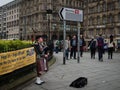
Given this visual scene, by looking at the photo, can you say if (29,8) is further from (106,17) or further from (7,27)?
(106,17)

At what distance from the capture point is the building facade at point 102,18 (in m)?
60.2

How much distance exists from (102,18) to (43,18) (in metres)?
25.3

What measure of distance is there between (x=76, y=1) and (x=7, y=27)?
135ft

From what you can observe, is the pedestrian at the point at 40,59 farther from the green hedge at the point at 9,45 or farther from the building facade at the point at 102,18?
the building facade at the point at 102,18

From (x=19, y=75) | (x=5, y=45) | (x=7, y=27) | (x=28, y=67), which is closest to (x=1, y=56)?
(x=5, y=45)

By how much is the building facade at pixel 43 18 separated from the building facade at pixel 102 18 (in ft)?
44.2

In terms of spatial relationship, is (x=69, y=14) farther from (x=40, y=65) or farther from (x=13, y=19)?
(x=13, y=19)

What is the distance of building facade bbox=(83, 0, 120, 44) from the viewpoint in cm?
6022

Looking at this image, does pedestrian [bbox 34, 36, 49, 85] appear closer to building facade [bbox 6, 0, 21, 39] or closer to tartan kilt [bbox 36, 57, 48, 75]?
tartan kilt [bbox 36, 57, 48, 75]

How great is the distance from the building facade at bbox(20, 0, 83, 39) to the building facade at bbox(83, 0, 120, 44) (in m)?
13.5

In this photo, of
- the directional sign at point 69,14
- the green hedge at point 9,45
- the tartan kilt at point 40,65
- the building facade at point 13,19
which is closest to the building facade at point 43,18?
the building facade at point 13,19

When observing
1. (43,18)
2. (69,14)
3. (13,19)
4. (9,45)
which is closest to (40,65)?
(9,45)

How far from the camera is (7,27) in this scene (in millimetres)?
119750

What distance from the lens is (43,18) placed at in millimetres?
84312
